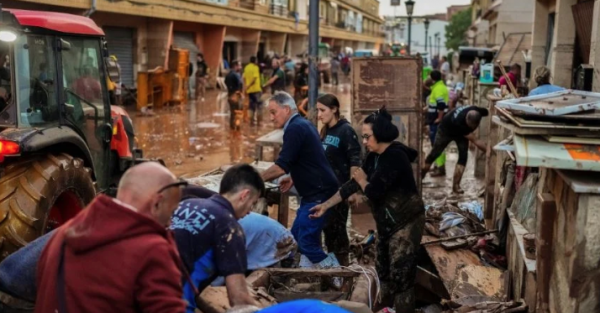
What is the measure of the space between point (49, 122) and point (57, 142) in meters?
0.37

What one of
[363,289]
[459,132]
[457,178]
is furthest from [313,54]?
[363,289]

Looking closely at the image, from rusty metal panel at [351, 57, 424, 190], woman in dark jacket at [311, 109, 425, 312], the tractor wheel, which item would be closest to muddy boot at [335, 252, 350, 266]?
woman in dark jacket at [311, 109, 425, 312]

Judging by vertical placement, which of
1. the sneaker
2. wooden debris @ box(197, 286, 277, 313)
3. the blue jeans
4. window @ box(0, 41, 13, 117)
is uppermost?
window @ box(0, 41, 13, 117)

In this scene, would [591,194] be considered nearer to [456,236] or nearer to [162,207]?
[162,207]

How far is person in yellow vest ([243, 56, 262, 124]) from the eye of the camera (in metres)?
18.8

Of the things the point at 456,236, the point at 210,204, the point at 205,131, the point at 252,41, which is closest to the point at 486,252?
the point at 456,236

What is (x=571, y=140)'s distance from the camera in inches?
146

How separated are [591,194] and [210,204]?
1.88 metres

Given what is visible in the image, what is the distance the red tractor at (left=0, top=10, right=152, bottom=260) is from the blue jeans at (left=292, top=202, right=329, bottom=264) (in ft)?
5.95

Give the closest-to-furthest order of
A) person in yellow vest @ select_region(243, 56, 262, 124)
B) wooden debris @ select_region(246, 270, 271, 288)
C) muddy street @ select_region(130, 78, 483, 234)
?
wooden debris @ select_region(246, 270, 271, 288)
muddy street @ select_region(130, 78, 483, 234)
person in yellow vest @ select_region(243, 56, 262, 124)

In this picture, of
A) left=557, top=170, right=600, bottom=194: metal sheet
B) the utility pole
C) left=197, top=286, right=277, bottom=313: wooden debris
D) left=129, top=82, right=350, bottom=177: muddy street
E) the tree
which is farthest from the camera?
the tree

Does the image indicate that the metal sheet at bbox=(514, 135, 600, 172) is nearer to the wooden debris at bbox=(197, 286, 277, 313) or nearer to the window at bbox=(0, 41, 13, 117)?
the wooden debris at bbox=(197, 286, 277, 313)

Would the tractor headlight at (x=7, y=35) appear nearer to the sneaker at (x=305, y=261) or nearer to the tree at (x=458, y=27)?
the sneaker at (x=305, y=261)

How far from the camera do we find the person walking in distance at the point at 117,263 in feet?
8.22
